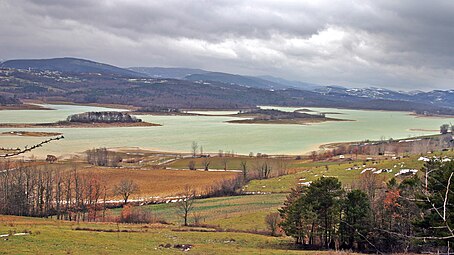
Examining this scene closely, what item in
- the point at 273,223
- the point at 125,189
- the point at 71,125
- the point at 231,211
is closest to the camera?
the point at 273,223

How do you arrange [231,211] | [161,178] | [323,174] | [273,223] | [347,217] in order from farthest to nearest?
[161,178]
[323,174]
[231,211]
[273,223]
[347,217]

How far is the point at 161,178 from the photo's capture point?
62281 millimetres

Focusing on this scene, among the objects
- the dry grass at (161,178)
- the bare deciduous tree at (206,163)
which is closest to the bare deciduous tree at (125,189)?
the dry grass at (161,178)

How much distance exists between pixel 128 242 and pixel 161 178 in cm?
4098

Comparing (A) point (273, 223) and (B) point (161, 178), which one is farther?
(B) point (161, 178)

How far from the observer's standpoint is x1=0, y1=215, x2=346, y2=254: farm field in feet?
61.3

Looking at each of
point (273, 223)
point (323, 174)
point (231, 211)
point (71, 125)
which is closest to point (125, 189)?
point (231, 211)

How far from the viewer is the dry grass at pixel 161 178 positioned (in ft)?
185

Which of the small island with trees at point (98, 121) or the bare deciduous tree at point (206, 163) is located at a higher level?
the small island with trees at point (98, 121)

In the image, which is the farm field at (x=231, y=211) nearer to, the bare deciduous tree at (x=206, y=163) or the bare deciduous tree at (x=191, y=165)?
the bare deciduous tree at (x=206, y=163)

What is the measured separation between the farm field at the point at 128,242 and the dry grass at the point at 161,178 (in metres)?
28.4

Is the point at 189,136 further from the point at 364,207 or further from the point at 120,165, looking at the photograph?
the point at 364,207

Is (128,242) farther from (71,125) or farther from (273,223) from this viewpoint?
(71,125)

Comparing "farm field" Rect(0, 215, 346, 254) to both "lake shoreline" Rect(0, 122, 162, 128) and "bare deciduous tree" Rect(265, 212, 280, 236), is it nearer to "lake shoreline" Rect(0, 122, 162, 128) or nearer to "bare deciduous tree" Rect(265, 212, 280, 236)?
"bare deciduous tree" Rect(265, 212, 280, 236)
